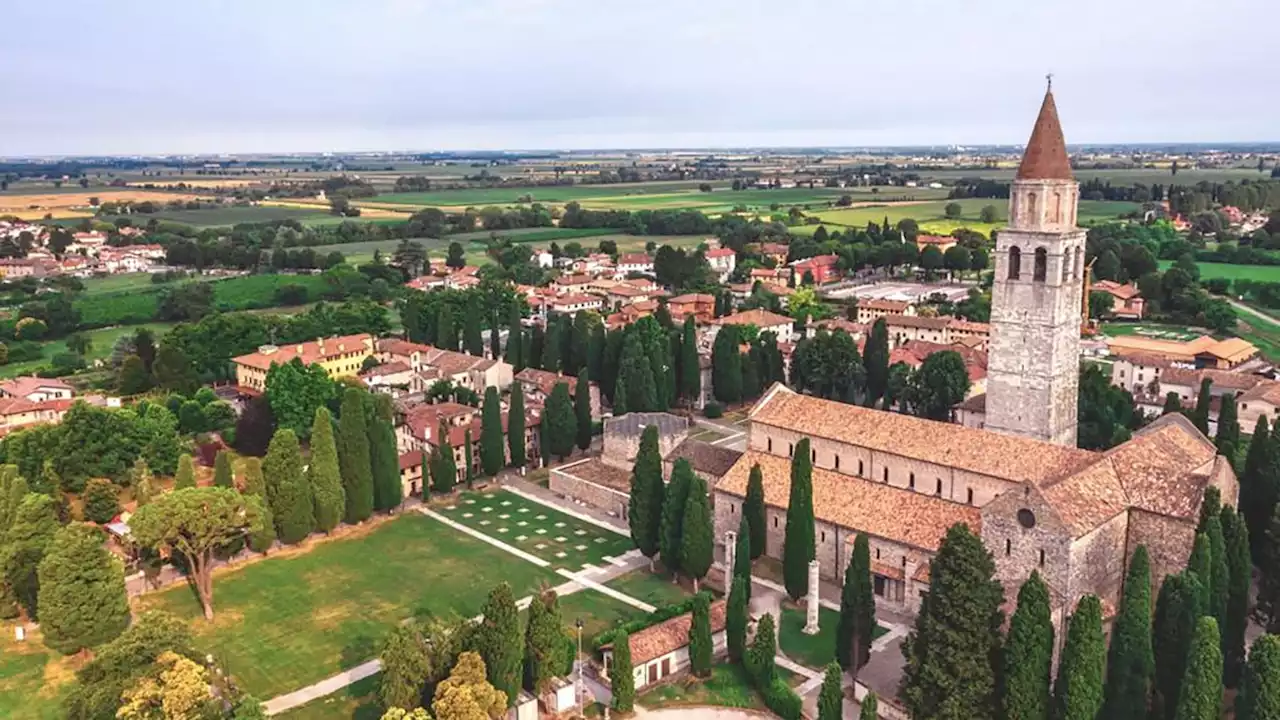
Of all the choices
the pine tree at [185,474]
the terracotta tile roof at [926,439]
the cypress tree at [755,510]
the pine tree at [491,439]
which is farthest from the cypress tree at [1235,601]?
the pine tree at [185,474]

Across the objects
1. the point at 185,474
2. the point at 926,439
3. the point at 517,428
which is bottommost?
the point at 517,428

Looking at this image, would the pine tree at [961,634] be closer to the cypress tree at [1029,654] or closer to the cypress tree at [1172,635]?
the cypress tree at [1029,654]

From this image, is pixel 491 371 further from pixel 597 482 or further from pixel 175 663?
pixel 175 663

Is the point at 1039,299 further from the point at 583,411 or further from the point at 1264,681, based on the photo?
the point at 583,411

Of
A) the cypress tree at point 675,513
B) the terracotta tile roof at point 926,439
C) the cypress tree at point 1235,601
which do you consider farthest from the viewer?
the cypress tree at point 675,513

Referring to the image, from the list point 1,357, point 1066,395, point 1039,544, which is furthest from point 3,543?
point 1,357

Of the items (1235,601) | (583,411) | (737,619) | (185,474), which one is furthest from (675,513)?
(185,474)
